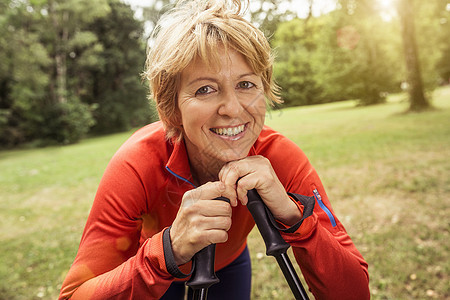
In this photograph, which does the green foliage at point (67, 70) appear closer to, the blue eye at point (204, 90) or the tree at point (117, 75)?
the tree at point (117, 75)

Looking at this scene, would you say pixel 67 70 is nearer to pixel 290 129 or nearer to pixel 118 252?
pixel 290 129

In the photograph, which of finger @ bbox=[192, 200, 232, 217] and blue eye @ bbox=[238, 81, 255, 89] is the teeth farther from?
finger @ bbox=[192, 200, 232, 217]

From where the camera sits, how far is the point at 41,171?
11727mm

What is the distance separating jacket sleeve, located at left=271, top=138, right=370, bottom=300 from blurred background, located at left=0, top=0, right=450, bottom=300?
1.54 feet

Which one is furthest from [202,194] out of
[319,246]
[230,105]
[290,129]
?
[290,129]

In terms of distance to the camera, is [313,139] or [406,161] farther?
[313,139]

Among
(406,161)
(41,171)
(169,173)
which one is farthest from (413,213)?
(41,171)

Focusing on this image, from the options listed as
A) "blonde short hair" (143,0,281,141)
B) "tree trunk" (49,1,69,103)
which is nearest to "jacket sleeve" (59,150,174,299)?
"blonde short hair" (143,0,281,141)

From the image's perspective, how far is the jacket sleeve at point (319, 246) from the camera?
1439 mm

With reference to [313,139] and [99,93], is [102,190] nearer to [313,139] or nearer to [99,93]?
[313,139]

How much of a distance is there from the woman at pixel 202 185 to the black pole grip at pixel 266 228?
0.04m

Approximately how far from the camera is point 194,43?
1.50m

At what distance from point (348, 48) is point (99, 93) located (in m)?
23.1

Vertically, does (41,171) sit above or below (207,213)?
below
